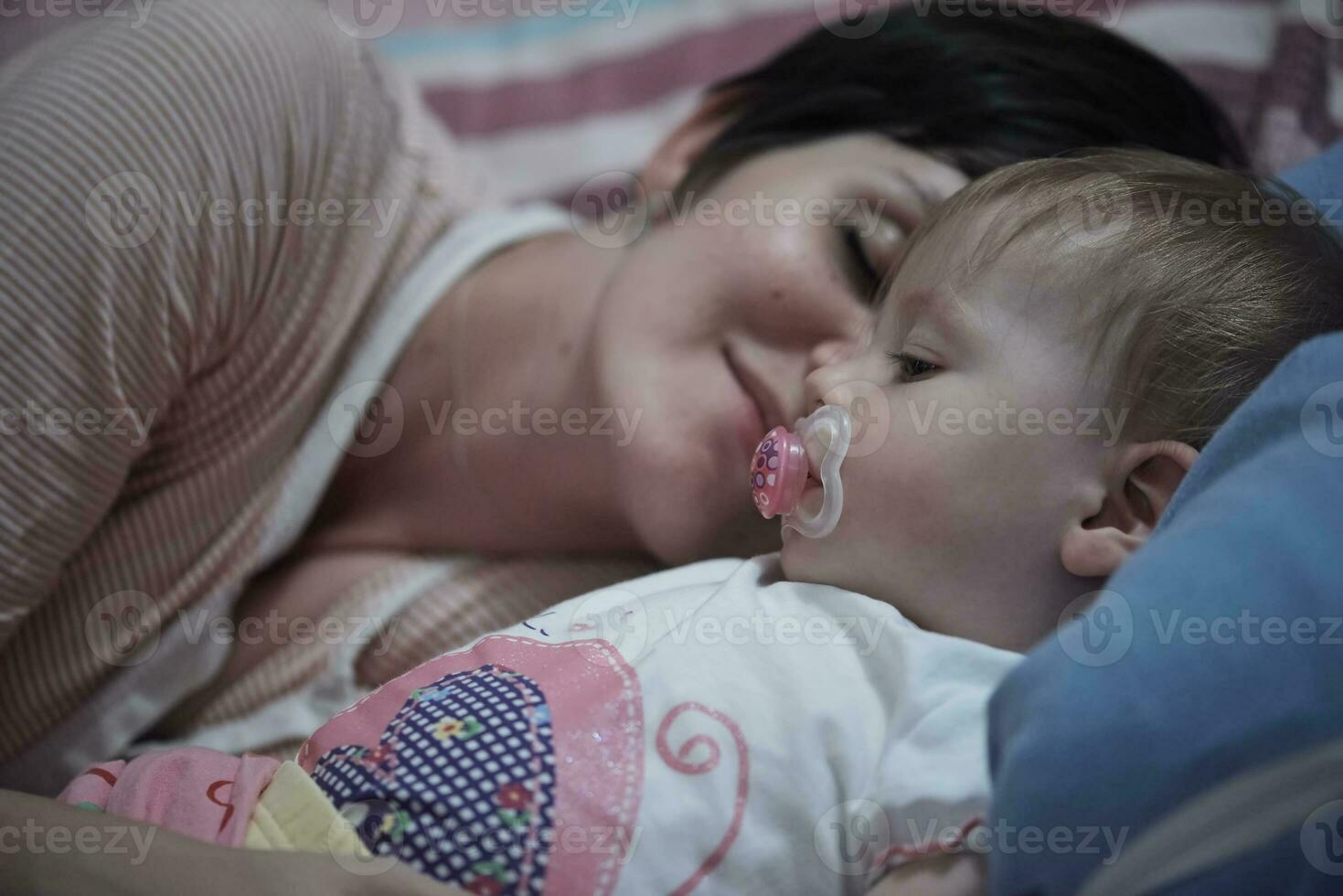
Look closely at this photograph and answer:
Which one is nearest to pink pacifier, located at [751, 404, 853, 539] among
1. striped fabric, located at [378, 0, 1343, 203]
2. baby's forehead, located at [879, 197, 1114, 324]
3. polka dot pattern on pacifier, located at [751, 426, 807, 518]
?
polka dot pattern on pacifier, located at [751, 426, 807, 518]

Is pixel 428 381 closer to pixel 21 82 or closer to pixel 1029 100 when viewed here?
pixel 21 82

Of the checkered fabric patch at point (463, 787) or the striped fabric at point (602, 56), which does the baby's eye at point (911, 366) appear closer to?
the checkered fabric patch at point (463, 787)

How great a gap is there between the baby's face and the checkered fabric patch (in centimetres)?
24

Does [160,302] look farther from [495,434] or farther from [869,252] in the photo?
[869,252]

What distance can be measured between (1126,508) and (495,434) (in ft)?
2.24

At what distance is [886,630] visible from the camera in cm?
69

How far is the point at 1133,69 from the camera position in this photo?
3.58 feet

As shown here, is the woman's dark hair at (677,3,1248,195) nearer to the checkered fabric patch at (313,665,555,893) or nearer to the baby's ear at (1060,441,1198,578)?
the baby's ear at (1060,441,1198,578)

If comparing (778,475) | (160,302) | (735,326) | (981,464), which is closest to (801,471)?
(778,475)

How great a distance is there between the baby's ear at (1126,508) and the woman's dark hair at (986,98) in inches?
16.8

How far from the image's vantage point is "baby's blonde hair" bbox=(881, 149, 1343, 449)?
2.26 feet

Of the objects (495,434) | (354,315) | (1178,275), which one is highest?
(1178,275)

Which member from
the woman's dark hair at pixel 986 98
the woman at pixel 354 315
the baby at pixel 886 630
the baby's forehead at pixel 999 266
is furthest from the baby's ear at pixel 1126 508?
the woman's dark hair at pixel 986 98

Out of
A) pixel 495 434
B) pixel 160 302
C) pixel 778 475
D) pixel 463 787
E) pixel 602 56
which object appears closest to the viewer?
pixel 463 787
